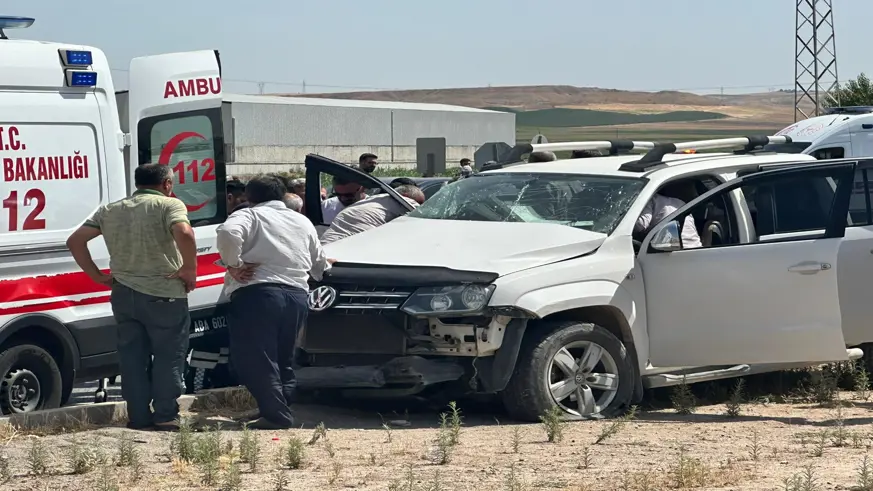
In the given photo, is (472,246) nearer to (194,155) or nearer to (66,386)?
(194,155)

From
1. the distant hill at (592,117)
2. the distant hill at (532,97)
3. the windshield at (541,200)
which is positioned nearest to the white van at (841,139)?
the windshield at (541,200)

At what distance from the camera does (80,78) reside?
8.54 meters

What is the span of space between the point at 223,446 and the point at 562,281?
2.33m

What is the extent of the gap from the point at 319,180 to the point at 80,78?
2379mm

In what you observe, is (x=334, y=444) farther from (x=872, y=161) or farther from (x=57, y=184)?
(x=872, y=161)

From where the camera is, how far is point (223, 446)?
7164mm

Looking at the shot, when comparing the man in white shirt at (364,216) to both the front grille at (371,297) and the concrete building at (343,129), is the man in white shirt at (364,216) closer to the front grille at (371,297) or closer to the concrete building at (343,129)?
the front grille at (371,297)

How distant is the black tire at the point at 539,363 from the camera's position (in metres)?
8.09

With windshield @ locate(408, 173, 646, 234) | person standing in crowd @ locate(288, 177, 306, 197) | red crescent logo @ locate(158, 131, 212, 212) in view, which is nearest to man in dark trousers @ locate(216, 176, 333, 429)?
red crescent logo @ locate(158, 131, 212, 212)

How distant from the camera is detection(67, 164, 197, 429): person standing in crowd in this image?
7938 millimetres

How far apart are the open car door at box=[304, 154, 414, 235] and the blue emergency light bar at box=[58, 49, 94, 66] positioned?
1824 millimetres

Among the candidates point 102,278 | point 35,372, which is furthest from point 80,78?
point 35,372

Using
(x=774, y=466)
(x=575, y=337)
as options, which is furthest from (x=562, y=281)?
(x=774, y=466)

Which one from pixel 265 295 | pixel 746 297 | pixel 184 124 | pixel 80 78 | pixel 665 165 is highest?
pixel 80 78
